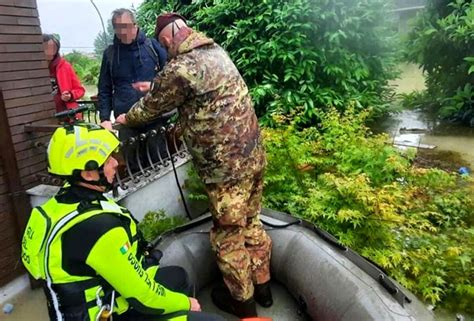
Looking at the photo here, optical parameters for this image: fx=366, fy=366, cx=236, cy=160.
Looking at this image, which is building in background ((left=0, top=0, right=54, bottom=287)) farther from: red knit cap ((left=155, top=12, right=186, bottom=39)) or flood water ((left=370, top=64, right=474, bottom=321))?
flood water ((left=370, top=64, right=474, bottom=321))

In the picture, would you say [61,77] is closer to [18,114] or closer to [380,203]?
[18,114]

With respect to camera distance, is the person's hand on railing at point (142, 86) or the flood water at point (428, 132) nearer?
the person's hand on railing at point (142, 86)

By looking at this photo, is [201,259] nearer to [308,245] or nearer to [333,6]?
[308,245]

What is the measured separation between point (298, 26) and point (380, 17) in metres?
1.70

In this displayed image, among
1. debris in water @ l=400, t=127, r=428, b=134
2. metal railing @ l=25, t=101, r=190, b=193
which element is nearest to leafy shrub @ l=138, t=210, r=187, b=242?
metal railing @ l=25, t=101, r=190, b=193

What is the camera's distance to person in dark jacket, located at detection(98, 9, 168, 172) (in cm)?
351

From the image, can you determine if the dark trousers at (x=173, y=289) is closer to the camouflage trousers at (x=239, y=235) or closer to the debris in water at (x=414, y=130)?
the camouflage trousers at (x=239, y=235)

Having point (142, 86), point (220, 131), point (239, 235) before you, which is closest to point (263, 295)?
point (239, 235)

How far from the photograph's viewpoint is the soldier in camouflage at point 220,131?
7.50ft

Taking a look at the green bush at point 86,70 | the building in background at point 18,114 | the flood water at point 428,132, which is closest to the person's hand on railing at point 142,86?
the building in background at point 18,114

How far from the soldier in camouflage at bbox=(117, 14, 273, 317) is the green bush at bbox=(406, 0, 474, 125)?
6.41 meters

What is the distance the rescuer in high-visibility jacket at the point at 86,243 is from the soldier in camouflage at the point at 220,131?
77cm

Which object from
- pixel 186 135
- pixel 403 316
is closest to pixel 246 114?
pixel 186 135

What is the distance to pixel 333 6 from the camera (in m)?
6.17
